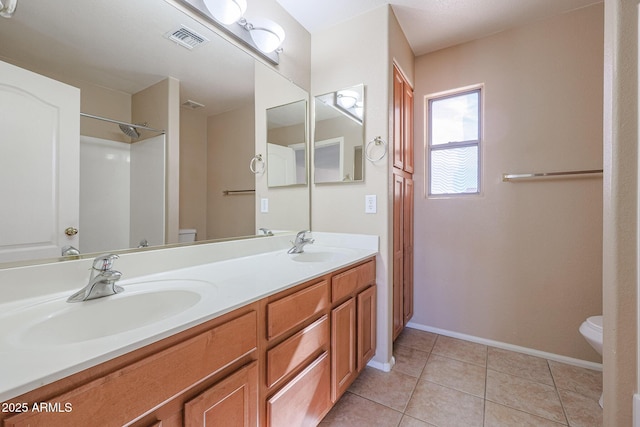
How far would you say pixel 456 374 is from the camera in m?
1.75

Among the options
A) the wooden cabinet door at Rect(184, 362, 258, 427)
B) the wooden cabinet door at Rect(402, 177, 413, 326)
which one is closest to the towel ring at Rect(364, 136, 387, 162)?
the wooden cabinet door at Rect(402, 177, 413, 326)

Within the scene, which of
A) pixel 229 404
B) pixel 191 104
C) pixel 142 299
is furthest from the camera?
pixel 191 104

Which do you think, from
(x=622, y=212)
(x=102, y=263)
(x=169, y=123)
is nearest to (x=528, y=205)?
(x=622, y=212)

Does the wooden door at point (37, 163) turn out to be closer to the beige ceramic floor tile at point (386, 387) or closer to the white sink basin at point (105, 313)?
the white sink basin at point (105, 313)

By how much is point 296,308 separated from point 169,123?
98 centimetres

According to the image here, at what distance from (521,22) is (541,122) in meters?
0.76

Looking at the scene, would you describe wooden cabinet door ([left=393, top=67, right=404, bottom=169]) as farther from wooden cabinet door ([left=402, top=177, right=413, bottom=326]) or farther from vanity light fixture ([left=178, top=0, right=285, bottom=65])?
vanity light fixture ([left=178, top=0, right=285, bottom=65])

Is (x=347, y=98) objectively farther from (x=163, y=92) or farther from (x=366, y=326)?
(x=366, y=326)

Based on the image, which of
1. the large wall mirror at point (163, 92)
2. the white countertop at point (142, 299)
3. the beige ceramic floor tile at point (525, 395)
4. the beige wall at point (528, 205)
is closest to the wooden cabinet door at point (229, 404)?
the white countertop at point (142, 299)

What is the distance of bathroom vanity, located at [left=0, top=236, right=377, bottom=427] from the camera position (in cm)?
50

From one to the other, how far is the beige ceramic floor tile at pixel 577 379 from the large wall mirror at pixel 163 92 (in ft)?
7.16

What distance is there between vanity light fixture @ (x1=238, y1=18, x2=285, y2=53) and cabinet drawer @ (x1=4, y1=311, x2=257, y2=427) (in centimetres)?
153

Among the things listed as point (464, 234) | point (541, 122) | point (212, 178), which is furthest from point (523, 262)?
point (212, 178)

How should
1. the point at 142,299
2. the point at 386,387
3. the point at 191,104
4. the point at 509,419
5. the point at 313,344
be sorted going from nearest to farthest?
the point at 142,299 → the point at 313,344 → the point at 191,104 → the point at 509,419 → the point at 386,387
